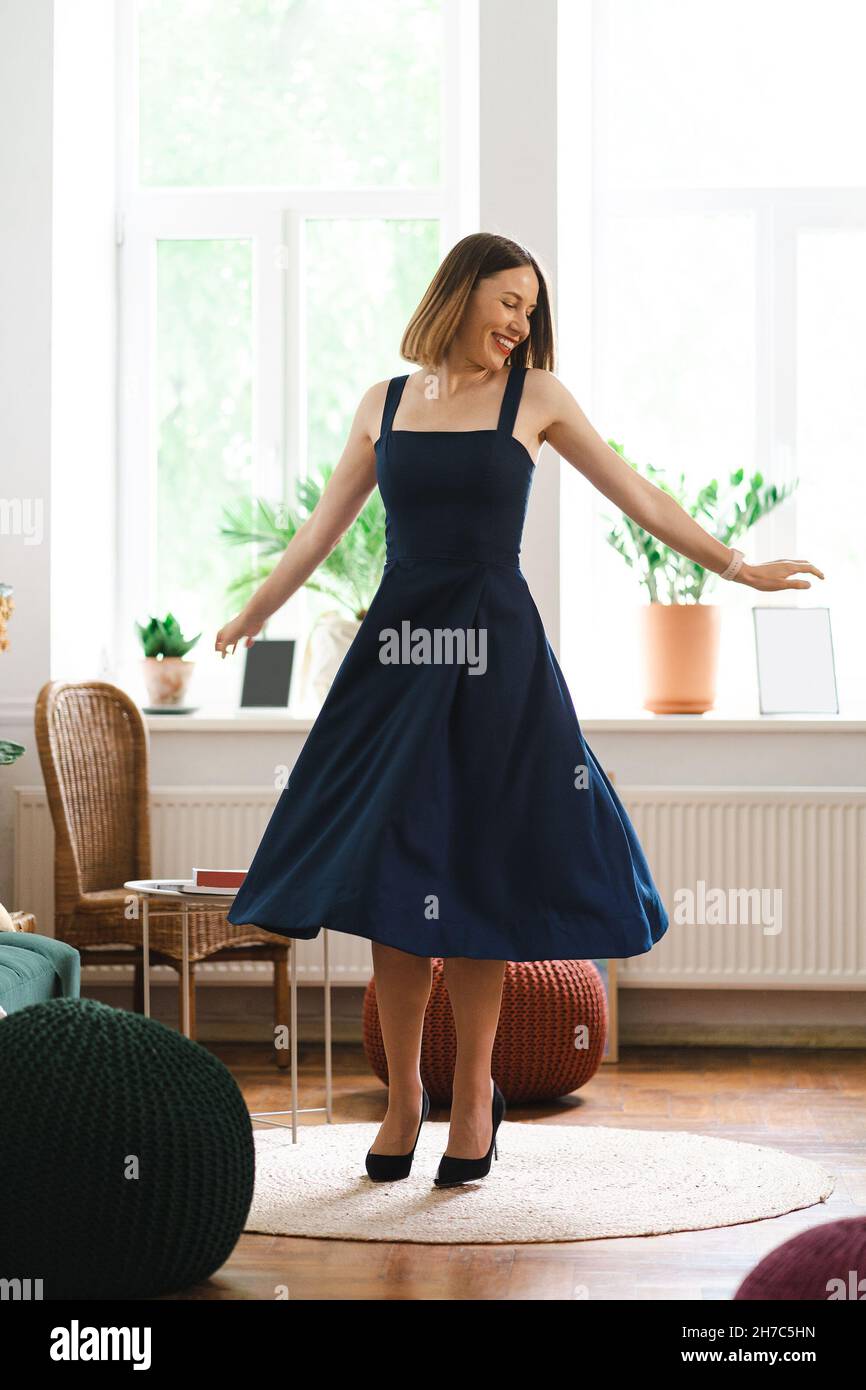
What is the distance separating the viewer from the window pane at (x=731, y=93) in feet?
14.5

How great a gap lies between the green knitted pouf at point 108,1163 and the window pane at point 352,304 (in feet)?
8.79

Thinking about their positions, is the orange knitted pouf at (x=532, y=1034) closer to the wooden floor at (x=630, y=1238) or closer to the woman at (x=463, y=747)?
the wooden floor at (x=630, y=1238)

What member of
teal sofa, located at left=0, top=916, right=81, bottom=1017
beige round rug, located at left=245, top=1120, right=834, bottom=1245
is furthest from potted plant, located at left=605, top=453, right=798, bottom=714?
teal sofa, located at left=0, top=916, right=81, bottom=1017

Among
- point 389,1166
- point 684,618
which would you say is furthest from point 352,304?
point 389,1166

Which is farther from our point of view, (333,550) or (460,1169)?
(333,550)

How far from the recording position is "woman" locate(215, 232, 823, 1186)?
2.31 metres

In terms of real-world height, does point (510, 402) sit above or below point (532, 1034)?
above

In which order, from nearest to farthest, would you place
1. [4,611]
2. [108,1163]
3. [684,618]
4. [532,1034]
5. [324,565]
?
[108,1163] < [532,1034] < [4,611] < [684,618] < [324,565]

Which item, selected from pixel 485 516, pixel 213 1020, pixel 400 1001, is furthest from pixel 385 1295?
pixel 213 1020

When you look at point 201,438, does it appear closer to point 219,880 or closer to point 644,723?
point 644,723

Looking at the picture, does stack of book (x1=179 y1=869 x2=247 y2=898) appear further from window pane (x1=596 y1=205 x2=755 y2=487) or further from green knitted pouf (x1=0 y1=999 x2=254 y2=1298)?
window pane (x1=596 y1=205 x2=755 y2=487)

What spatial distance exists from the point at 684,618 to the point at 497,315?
171 centimetres

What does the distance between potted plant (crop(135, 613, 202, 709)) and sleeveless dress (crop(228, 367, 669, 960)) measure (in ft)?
5.65

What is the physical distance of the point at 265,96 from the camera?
176 inches
